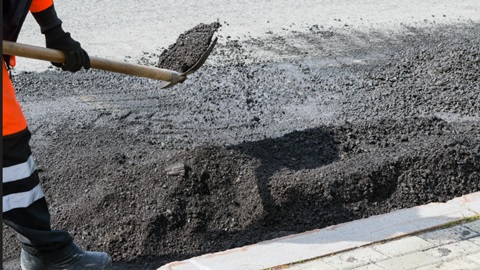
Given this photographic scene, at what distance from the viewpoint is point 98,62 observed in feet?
12.6

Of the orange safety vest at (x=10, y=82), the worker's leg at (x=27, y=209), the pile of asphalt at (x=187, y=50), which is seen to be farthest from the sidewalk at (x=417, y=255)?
the pile of asphalt at (x=187, y=50)

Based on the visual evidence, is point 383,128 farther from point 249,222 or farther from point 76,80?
point 76,80

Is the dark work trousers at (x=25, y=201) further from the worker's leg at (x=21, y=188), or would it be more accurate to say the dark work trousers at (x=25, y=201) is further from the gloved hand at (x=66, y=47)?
the gloved hand at (x=66, y=47)

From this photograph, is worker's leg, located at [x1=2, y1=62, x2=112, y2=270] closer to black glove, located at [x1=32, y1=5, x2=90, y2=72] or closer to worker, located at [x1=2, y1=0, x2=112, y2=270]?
worker, located at [x1=2, y1=0, x2=112, y2=270]

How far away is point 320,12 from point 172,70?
3821mm

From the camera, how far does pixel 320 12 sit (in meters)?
8.16

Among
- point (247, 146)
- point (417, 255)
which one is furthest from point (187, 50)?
point (417, 255)

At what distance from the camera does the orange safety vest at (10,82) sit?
Result: 3148mm

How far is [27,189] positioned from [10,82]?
0.45 metres

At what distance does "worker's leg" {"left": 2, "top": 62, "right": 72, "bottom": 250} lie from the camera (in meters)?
3.18

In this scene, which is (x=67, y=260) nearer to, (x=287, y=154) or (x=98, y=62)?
(x=98, y=62)

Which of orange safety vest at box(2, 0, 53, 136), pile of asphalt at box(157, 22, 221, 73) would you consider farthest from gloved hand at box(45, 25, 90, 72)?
pile of asphalt at box(157, 22, 221, 73)

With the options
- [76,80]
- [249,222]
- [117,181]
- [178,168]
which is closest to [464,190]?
[249,222]

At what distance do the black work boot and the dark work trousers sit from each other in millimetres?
40
